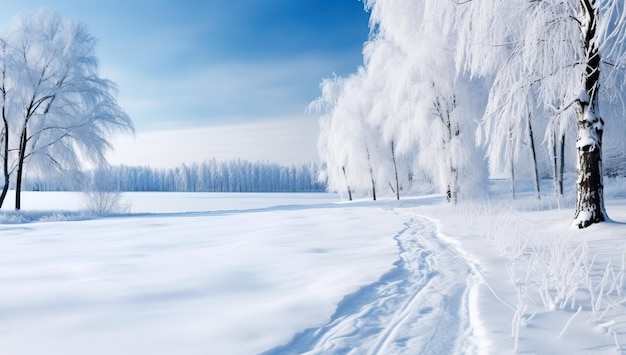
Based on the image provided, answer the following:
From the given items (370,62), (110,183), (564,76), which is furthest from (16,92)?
(564,76)

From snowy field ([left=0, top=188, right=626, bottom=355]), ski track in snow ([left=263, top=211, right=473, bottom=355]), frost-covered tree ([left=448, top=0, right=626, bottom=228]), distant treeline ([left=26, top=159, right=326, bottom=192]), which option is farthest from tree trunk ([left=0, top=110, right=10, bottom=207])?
distant treeline ([left=26, top=159, right=326, bottom=192])

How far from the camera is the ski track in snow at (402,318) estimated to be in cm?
235

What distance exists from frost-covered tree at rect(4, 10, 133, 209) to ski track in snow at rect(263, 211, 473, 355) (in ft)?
54.6

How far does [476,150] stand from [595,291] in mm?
11176

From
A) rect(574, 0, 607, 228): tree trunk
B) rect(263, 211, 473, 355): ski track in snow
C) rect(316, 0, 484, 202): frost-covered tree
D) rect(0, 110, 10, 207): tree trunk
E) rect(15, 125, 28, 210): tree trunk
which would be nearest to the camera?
rect(263, 211, 473, 355): ski track in snow

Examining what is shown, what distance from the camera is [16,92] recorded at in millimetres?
15148

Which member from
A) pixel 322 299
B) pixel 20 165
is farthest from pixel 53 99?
pixel 322 299

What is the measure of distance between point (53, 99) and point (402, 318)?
1838 centimetres

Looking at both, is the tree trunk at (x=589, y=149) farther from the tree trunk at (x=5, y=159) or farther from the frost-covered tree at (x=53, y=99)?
the tree trunk at (x=5, y=159)

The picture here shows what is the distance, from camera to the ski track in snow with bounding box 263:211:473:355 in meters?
2.35

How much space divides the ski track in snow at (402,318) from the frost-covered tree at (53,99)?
54.6ft

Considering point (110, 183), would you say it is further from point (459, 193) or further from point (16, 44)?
point (459, 193)

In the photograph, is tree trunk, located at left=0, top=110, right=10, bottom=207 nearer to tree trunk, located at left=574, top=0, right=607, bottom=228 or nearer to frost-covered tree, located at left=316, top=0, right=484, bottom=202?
frost-covered tree, located at left=316, top=0, right=484, bottom=202

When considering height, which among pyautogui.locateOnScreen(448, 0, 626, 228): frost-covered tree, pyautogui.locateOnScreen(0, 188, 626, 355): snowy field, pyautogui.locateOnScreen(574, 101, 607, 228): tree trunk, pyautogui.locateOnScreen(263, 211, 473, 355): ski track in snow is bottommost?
pyautogui.locateOnScreen(263, 211, 473, 355): ski track in snow
